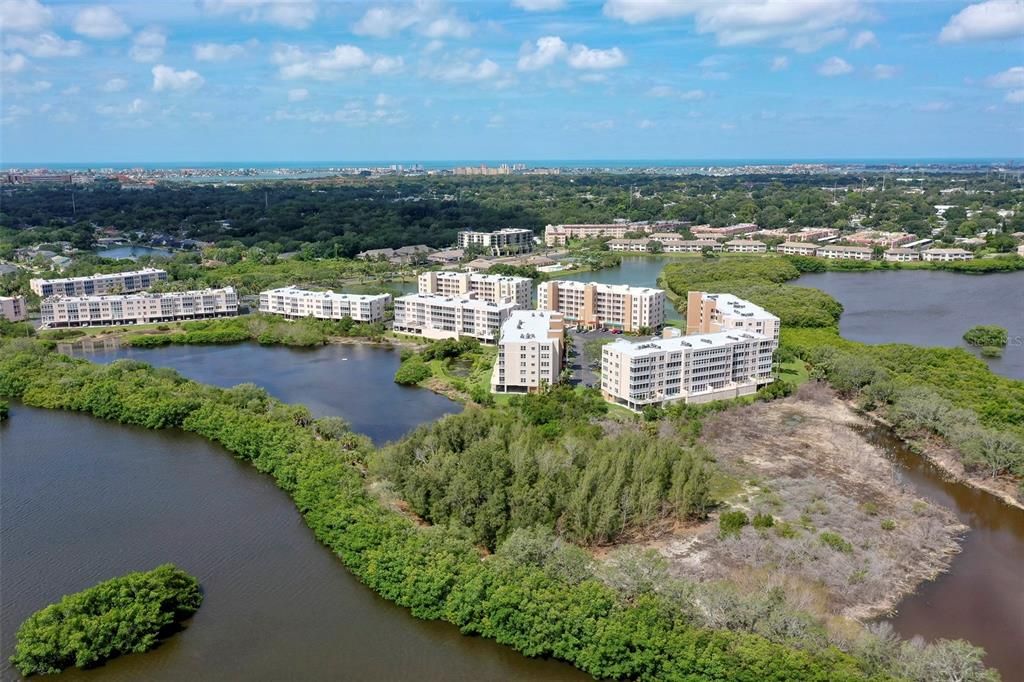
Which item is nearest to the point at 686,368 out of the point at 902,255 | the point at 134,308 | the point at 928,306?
the point at 928,306

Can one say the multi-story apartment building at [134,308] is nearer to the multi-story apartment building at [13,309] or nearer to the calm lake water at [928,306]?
the multi-story apartment building at [13,309]

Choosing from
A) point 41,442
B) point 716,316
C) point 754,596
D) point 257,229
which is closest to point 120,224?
point 257,229

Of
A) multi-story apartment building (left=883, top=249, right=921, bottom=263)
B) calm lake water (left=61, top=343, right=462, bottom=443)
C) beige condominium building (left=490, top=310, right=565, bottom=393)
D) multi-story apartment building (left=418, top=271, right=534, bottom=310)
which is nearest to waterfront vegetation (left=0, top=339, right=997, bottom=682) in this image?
beige condominium building (left=490, top=310, right=565, bottom=393)

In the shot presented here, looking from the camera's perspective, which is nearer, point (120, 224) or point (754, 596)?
point (754, 596)

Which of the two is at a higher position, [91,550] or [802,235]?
[802,235]

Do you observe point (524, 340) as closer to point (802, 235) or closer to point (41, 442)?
point (41, 442)

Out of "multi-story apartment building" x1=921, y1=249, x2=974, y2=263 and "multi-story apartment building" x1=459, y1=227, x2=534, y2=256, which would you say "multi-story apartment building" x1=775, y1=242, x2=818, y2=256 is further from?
"multi-story apartment building" x1=459, y1=227, x2=534, y2=256
